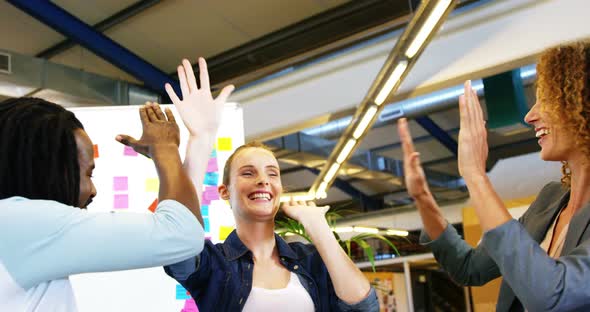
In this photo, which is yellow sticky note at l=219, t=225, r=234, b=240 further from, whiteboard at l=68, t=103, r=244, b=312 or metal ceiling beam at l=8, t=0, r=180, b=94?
metal ceiling beam at l=8, t=0, r=180, b=94

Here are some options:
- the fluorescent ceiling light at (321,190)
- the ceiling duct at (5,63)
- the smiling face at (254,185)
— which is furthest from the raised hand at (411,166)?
the fluorescent ceiling light at (321,190)

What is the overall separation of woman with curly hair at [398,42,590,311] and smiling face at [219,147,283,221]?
0.50 metres

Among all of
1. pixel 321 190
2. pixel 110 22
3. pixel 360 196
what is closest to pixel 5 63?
pixel 110 22

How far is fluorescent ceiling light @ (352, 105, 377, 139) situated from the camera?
17.4ft

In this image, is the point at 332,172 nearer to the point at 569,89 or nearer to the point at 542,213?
the point at 542,213

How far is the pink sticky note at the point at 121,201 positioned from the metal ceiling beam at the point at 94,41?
2.49 meters

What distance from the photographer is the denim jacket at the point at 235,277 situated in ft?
5.67

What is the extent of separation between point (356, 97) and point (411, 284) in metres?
6.93

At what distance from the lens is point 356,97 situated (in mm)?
5602

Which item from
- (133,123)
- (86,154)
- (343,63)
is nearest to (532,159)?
(343,63)

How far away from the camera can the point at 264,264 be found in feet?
6.29

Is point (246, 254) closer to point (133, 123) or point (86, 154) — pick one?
point (86, 154)

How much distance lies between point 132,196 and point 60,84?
260 centimetres

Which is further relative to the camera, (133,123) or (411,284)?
(411,284)
